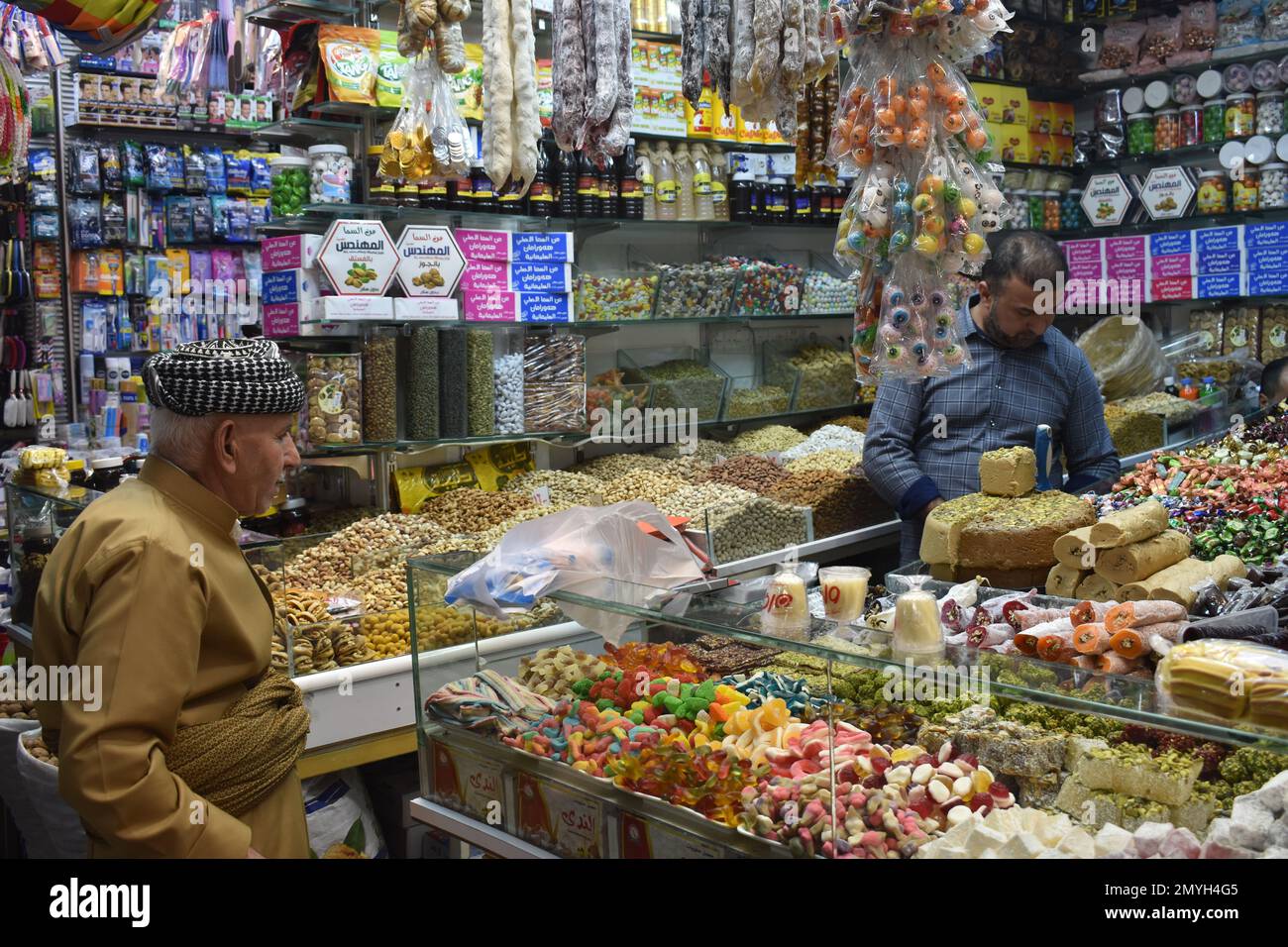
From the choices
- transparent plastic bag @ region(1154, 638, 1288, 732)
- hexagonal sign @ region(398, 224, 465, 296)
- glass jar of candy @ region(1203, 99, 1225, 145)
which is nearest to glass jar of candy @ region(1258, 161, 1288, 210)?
glass jar of candy @ region(1203, 99, 1225, 145)

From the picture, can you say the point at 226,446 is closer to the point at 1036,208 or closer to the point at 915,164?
the point at 915,164

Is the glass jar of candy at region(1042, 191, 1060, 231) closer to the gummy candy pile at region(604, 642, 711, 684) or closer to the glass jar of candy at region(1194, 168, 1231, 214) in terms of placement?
the glass jar of candy at region(1194, 168, 1231, 214)

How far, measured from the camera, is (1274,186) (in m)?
6.04

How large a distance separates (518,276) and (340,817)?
2216mm

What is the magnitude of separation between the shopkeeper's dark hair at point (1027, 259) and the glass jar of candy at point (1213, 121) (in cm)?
313

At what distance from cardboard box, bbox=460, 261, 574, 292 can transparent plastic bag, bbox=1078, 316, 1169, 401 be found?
244cm

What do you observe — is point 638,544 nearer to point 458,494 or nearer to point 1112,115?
point 458,494

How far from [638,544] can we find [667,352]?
3.18m

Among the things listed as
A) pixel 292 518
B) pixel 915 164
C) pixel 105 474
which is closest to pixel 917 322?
pixel 915 164

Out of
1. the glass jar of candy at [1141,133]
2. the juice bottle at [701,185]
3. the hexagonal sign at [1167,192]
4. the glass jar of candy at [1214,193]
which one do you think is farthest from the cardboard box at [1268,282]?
the juice bottle at [701,185]

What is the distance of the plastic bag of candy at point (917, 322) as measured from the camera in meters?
2.94

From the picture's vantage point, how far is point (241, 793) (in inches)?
81.4
